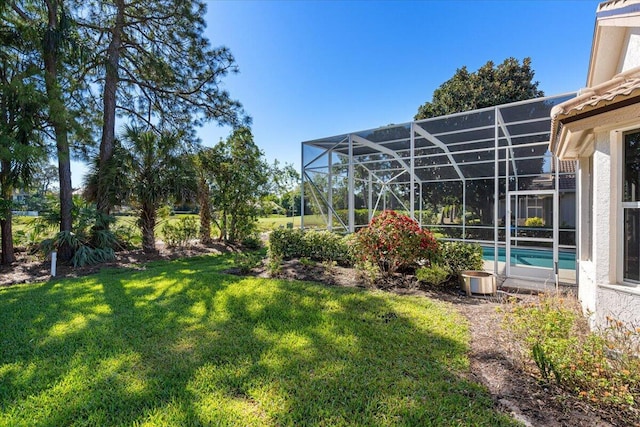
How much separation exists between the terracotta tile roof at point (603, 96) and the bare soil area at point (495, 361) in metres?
2.46

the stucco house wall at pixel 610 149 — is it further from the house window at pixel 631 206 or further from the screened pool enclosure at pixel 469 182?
the screened pool enclosure at pixel 469 182

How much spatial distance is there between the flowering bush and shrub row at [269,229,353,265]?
1.11 m

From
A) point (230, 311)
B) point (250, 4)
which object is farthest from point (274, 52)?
point (230, 311)

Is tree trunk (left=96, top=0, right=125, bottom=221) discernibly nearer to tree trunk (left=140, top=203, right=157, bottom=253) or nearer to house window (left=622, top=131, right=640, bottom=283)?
tree trunk (left=140, top=203, right=157, bottom=253)

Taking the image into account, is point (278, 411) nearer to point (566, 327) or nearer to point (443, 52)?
point (566, 327)

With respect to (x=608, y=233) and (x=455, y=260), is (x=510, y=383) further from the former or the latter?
(x=455, y=260)

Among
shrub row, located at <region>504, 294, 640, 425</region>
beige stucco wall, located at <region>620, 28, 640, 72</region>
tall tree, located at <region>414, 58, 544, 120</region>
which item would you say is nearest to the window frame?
shrub row, located at <region>504, 294, 640, 425</region>

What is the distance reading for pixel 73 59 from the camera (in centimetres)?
873

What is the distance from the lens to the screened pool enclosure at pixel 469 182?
7.60m

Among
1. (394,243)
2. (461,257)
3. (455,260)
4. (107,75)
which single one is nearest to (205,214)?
(107,75)

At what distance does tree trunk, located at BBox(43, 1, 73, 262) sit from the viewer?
8.08 metres

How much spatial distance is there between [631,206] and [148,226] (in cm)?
1215

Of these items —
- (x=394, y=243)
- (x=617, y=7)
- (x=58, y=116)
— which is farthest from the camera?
(x=58, y=116)

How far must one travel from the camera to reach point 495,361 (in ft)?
10.1
